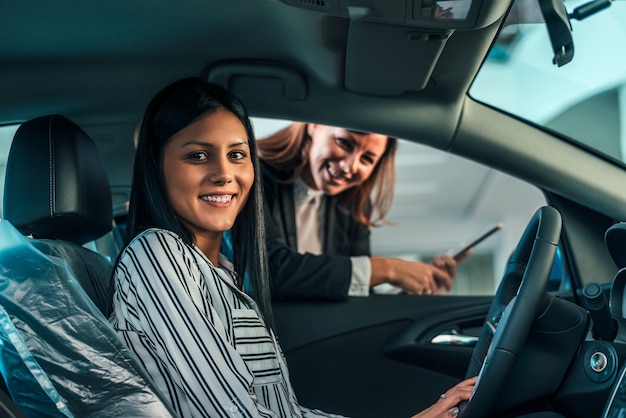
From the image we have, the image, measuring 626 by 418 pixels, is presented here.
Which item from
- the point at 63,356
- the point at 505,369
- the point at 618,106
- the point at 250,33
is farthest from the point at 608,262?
the point at 618,106

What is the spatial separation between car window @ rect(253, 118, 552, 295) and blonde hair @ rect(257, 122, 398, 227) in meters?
4.06

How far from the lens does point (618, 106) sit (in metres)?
5.09

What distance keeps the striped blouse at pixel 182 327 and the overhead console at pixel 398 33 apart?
1.58 feet

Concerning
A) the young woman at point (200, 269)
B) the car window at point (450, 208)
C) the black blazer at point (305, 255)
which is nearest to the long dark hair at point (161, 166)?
the young woman at point (200, 269)

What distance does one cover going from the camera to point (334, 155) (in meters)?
2.38

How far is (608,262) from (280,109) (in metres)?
0.81

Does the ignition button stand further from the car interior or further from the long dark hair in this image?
the long dark hair

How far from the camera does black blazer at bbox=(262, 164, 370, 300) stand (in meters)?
2.02

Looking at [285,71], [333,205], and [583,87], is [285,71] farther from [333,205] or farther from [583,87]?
[583,87]

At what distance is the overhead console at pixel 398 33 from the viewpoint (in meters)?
1.39

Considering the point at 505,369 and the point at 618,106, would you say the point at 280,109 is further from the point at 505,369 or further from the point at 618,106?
the point at 618,106

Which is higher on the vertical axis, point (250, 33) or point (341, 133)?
point (250, 33)

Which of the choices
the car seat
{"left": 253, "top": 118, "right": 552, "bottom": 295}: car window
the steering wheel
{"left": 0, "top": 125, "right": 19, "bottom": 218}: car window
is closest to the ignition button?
the steering wheel

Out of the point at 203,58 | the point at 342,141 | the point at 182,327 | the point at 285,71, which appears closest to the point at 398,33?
the point at 285,71
